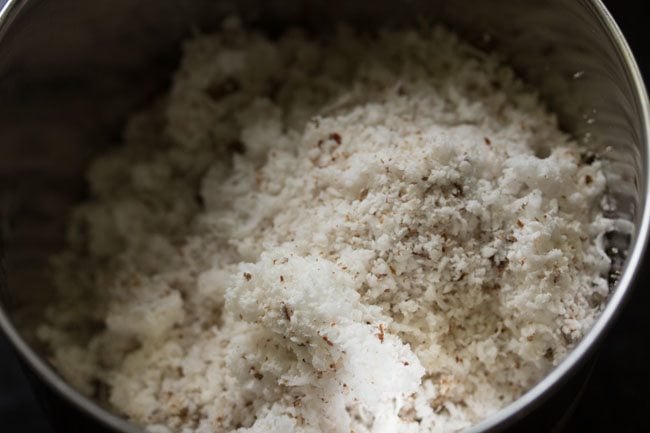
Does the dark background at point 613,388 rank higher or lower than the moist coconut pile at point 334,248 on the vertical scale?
lower

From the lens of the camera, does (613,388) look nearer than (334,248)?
No

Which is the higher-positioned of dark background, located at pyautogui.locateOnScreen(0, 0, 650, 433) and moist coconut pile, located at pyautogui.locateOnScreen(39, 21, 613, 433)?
moist coconut pile, located at pyautogui.locateOnScreen(39, 21, 613, 433)

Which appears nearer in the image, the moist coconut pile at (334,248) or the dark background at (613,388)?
the moist coconut pile at (334,248)

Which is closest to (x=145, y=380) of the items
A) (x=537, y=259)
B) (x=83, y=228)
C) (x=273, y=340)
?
(x=273, y=340)

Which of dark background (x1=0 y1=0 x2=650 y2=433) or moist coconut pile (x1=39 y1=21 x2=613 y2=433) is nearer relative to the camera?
moist coconut pile (x1=39 y1=21 x2=613 y2=433)

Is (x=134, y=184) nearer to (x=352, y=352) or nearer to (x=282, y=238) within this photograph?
(x=282, y=238)
